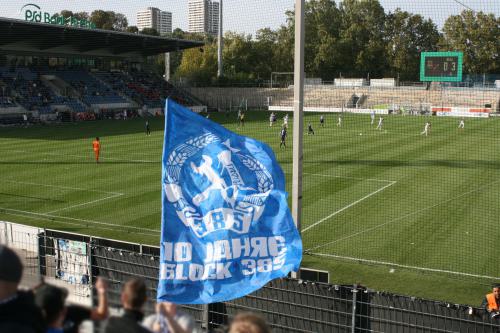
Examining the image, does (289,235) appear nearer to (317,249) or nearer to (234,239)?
(234,239)

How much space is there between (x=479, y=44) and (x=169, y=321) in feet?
133

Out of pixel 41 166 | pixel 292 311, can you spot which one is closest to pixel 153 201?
pixel 41 166

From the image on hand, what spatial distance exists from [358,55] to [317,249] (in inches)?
1602

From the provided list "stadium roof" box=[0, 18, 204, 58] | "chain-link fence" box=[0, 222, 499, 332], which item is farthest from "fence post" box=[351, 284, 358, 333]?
"stadium roof" box=[0, 18, 204, 58]

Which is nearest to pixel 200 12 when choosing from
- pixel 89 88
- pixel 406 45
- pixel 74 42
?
pixel 406 45

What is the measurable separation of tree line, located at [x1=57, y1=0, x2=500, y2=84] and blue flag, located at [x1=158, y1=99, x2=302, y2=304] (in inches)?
682

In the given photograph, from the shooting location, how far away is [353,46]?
172 ft

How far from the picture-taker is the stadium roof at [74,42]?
4706 centimetres

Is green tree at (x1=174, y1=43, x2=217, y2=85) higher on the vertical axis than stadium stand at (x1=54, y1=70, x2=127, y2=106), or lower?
higher

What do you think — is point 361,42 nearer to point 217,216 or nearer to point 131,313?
point 217,216

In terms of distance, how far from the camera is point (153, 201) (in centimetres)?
2039

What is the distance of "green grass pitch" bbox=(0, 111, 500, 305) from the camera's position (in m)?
14.0

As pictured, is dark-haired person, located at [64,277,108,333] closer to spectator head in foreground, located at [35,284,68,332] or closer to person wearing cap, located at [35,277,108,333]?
person wearing cap, located at [35,277,108,333]

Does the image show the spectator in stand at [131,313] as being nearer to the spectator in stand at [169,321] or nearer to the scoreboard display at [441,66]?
the spectator in stand at [169,321]
